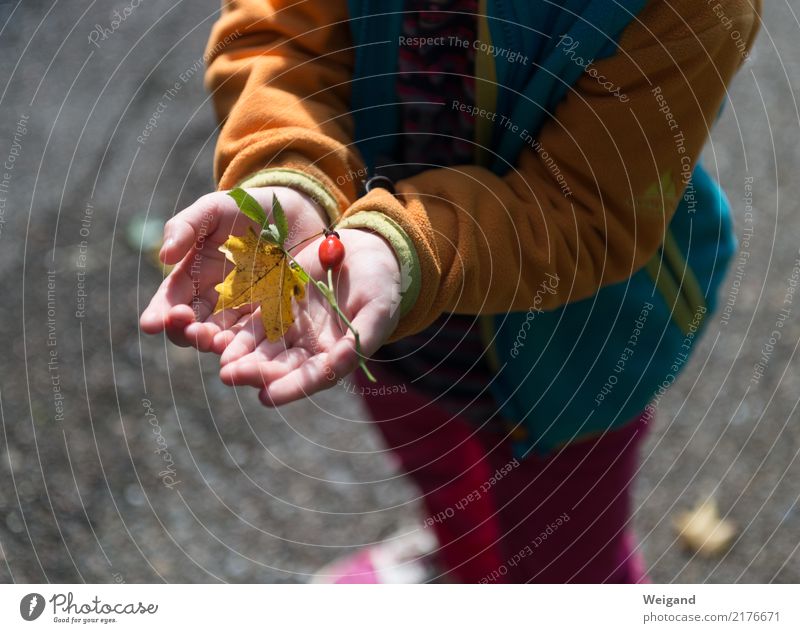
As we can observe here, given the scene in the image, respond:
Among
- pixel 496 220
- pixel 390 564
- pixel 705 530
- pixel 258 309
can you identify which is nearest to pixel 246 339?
pixel 258 309

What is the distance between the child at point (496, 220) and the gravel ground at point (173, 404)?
235 mm

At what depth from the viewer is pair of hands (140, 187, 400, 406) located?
558 mm

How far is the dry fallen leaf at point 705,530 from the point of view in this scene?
974 millimetres

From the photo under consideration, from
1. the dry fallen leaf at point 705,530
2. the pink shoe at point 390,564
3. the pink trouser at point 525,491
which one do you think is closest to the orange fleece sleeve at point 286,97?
the pink trouser at point 525,491

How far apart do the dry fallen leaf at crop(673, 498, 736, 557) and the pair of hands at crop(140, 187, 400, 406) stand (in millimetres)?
567

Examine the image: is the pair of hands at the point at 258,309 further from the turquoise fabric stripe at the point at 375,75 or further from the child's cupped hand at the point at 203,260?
the turquoise fabric stripe at the point at 375,75

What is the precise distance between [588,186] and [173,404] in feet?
2.16

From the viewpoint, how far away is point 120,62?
140 cm

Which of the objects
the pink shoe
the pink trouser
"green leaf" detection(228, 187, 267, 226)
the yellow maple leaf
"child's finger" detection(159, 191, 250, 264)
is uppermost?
"green leaf" detection(228, 187, 267, 226)

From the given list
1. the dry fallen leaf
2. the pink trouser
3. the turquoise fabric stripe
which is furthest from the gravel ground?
the turquoise fabric stripe

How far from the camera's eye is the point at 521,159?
0.67m

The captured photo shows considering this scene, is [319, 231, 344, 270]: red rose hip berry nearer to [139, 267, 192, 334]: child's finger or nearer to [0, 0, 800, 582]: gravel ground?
[139, 267, 192, 334]: child's finger

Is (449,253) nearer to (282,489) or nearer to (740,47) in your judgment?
(740,47)

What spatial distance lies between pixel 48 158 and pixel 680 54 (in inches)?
39.5
